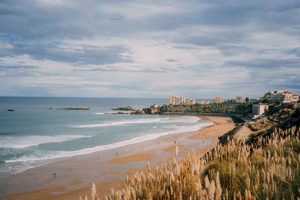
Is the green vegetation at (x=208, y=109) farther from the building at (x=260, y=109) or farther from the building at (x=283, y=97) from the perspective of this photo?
the building at (x=260, y=109)

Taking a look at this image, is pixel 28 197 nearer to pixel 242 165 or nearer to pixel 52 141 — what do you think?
pixel 242 165

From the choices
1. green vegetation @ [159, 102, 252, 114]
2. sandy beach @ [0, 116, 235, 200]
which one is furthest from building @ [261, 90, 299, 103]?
sandy beach @ [0, 116, 235, 200]

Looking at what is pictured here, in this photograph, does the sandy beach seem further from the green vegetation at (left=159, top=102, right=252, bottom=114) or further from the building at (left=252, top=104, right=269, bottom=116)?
the green vegetation at (left=159, top=102, right=252, bottom=114)

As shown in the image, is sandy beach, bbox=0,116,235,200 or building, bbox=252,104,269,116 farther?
building, bbox=252,104,269,116

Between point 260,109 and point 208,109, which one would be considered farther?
point 208,109

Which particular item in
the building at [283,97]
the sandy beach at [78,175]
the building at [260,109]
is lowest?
the sandy beach at [78,175]

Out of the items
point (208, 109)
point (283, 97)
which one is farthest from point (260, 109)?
point (208, 109)

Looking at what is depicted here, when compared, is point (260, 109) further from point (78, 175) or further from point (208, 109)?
point (78, 175)

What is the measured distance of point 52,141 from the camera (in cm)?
4584

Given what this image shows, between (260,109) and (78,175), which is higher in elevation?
(260,109)

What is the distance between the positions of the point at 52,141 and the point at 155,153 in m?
15.1

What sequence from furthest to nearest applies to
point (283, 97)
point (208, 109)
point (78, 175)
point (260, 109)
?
point (208, 109) → point (283, 97) → point (260, 109) → point (78, 175)

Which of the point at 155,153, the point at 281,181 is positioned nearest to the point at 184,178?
the point at 281,181

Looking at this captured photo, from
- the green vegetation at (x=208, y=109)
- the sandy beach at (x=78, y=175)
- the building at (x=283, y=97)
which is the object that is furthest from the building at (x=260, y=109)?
the sandy beach at (x=78, y=175)
